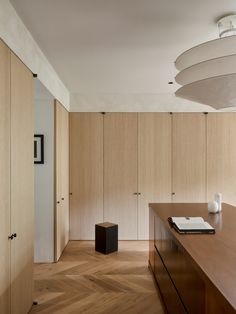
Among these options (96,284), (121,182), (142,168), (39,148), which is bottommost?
(96,284)

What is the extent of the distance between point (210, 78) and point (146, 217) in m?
3.60

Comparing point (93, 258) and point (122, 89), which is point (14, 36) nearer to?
point (122, 89)

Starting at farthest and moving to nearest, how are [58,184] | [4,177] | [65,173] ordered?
[65,173] < [58,184] < [4,177]

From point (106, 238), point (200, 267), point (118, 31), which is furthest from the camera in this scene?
point (106, 238)

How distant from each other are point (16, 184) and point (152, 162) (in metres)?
3.17

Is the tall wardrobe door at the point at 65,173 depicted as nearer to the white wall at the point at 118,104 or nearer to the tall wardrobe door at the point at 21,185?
the white wall at the point at 118,104

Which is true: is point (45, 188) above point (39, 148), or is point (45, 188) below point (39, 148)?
below

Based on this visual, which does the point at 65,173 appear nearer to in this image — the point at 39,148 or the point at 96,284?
the point at 39,148

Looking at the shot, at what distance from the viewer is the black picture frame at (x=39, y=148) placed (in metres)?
3.86

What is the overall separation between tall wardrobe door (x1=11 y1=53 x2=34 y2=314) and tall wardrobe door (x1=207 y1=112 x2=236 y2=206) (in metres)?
3.47

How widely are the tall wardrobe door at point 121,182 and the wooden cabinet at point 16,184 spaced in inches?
97.2

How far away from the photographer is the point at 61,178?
14.0ft

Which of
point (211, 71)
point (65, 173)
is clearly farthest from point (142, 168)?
point (211, 71)

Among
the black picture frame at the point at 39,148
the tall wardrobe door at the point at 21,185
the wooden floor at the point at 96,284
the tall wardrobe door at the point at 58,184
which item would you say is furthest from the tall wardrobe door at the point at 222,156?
the tall wardrobe door at the point at 21,185
